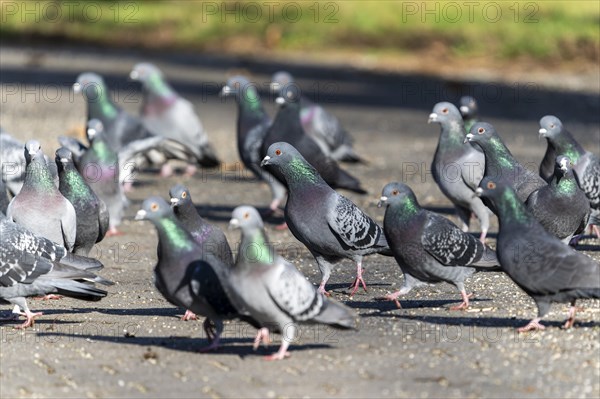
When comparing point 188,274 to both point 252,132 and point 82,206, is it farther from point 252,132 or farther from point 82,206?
point 252,132

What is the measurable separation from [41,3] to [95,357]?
84.4 ft

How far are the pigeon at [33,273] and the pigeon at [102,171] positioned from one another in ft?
10.6

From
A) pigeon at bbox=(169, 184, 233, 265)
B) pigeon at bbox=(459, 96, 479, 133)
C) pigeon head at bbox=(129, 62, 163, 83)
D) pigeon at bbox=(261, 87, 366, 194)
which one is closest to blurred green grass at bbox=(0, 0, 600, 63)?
pigeon head at bbox=(129, 62, 163, 83)

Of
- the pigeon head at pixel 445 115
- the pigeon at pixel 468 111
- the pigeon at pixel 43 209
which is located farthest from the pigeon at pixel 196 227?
the pigeon at pixel 468 111

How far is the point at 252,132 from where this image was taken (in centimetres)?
1219

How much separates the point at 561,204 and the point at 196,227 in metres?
2.47

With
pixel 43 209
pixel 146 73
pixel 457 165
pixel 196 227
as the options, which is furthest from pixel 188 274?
pixel 146 73

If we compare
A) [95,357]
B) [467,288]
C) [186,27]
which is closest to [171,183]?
[467,288]

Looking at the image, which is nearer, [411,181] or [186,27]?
[411,181]

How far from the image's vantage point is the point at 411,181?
42.5 feet

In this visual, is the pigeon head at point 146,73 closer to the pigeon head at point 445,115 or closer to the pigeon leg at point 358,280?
the pigeon head at point 445,115

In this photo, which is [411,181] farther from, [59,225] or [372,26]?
[372,26]

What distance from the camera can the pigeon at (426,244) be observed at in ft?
23.9

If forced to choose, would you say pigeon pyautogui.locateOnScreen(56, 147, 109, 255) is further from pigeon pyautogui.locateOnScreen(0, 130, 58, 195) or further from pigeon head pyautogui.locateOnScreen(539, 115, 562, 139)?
pigeon head pyautogui.locateOnScreen(539, 115, 562, 139)
